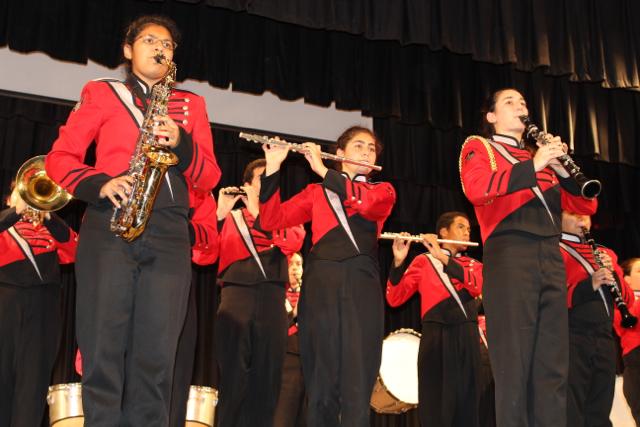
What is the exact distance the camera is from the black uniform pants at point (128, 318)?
3.07 meters

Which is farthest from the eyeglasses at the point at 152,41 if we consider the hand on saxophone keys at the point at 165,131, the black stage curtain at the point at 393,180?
the black stage curtain at the point at 393,180

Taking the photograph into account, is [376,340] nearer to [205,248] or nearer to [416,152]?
[205,248]

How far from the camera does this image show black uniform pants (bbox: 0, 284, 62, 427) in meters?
5.86

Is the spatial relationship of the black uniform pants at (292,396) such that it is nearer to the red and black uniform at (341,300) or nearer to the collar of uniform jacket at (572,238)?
the red and black uniform at (341,300)

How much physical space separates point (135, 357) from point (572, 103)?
21.8ft

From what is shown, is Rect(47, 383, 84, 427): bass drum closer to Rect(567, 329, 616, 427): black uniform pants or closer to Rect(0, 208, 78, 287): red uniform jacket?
Rect(0, 208, 78, 287): red uniform jacket

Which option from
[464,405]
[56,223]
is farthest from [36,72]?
[464,405]

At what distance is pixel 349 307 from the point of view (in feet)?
15.4

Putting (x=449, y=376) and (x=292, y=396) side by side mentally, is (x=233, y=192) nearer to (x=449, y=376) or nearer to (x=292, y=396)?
(x=292, y=396)

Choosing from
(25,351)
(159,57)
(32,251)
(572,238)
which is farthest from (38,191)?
(572,238)

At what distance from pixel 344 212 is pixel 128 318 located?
2081 millimetres

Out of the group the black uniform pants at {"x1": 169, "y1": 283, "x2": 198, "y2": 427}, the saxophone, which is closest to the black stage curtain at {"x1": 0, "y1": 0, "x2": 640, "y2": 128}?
the black uniform pants at {"x1": 169, "y1": 283, "x2": 198, "y2": 427}

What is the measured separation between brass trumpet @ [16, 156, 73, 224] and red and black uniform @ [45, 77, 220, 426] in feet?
8.39

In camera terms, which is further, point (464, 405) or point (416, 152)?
point (416, 152)
